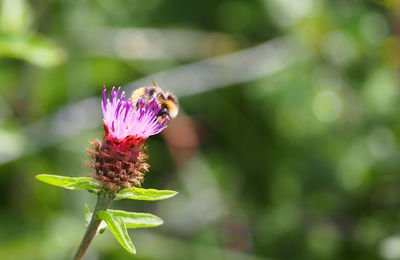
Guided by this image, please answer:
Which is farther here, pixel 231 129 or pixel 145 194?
pixel 231 129

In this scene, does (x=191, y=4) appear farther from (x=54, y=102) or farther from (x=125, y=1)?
(x=54, y=102)

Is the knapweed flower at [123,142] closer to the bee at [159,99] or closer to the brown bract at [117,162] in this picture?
the brown bract at [117,162]

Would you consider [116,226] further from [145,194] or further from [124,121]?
[124,121]

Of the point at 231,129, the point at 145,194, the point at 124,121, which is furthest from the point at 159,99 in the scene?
the point at 231,129

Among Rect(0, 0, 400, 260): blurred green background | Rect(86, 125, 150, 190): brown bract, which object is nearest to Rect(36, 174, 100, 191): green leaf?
Rect(86, 125, 150, 190): brown bract

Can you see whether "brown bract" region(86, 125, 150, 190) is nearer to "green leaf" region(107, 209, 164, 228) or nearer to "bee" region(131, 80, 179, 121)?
"green leaf" region(107, 209, 164, 228)

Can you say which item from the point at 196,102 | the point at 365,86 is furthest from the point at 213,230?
the point at 365,86

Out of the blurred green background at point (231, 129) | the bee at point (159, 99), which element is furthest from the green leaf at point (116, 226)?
the blurred green background at point (231, 129)
